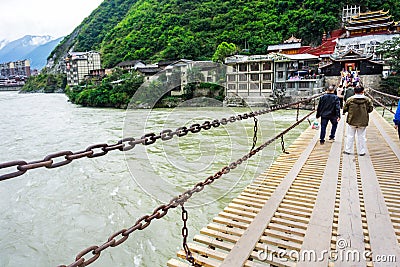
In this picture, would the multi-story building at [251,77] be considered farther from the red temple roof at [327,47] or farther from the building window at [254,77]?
the red temple roof at [327,47]

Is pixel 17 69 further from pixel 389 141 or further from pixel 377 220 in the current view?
pixel 377 220

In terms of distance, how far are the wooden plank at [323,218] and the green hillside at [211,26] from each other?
39620 mm

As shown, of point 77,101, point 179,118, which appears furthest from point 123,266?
point 77,101

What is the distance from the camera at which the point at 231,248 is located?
6.38ft

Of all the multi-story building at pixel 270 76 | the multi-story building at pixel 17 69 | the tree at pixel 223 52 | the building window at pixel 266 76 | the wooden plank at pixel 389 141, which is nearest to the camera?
the wooden plank at pixel 389 141

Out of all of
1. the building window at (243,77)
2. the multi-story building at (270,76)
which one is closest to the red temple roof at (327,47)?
the multi-story building at (270,76)

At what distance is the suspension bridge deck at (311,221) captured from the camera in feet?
6.08

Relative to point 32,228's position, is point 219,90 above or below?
above

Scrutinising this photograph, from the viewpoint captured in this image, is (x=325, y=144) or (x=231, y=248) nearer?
(x=231, y=248)

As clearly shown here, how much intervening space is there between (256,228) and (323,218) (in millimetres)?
574

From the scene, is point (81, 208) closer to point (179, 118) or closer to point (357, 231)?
point (357, 231)

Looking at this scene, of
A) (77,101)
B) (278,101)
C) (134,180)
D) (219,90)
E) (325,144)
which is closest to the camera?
(325,144)

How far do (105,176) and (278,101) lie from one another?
71.7 ft

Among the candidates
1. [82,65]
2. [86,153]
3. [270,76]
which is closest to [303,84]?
[270,76]
